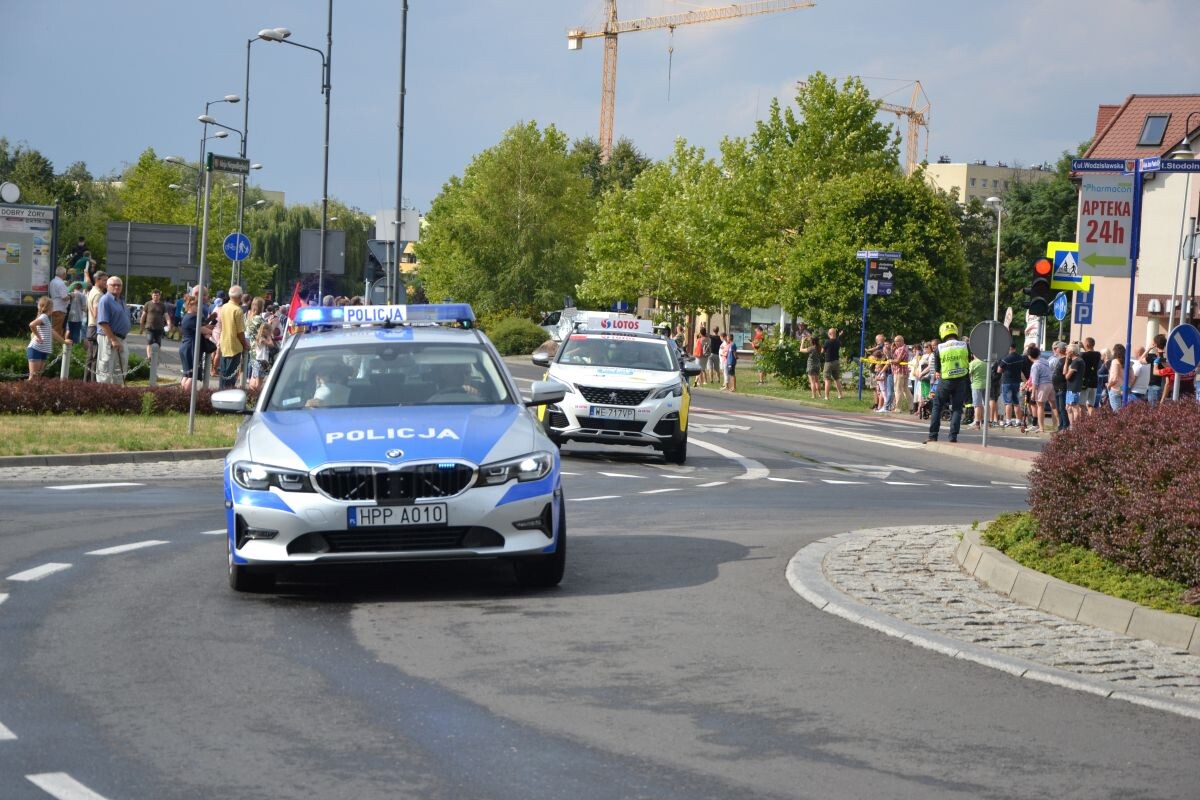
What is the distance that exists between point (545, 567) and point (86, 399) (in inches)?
636

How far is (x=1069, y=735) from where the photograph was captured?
6516 millimetres

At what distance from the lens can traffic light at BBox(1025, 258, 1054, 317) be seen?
26.3 metres

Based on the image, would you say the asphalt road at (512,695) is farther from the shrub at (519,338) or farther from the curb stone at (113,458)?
the shrub at (519,338)

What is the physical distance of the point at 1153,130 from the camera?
66812 mm

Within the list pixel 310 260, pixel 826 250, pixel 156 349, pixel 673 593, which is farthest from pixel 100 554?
pixel 826 250

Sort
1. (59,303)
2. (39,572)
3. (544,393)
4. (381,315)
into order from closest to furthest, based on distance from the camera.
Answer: (39,572)
(544,393)
(381,315)
(59,303)

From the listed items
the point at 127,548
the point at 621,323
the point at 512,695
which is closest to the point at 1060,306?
the point at 621,323

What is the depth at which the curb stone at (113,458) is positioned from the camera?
1897cm

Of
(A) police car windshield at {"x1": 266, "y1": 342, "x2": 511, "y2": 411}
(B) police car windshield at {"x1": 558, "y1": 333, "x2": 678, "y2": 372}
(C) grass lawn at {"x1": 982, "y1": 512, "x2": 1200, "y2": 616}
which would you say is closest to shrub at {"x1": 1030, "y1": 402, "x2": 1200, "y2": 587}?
(C) grass lawn at {"x1": 982, "y1": 512, "x2": 1200, "y2": 616}

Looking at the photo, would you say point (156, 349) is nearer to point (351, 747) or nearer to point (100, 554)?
point (100, 554)

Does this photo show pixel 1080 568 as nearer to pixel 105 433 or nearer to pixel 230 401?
pixel 230 401

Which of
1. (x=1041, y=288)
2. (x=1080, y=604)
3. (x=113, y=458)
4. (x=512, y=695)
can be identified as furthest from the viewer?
(x=1041, y=288)

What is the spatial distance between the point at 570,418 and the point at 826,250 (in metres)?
30.7

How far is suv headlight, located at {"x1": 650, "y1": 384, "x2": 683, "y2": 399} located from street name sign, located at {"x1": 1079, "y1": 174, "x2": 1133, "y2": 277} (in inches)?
210
